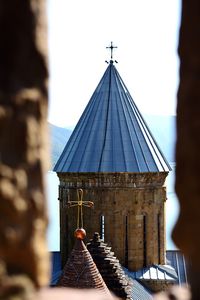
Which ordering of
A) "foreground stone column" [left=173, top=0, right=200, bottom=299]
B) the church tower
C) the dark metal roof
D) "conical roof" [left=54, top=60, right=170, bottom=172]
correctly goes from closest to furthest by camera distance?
"foreground stone column" [left=173, top=0, right=200, bottom=299] → the dark metal roof → the church tower → "conical roof" [left=54, top=60, right=170, bottom=172]

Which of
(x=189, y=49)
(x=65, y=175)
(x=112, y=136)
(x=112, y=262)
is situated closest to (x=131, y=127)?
(x=112, y=136)

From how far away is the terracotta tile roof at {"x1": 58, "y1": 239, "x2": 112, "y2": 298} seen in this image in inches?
344

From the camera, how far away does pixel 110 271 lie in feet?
36.0

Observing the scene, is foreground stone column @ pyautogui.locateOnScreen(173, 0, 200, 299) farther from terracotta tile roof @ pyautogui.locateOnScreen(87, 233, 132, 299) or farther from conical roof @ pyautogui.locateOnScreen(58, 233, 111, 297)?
terracotta tile roof @ pyautogui.locateOnScreen(87, 233, 132, 299)

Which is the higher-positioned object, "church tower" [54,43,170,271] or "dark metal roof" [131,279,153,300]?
"church tower" [54,43,170,271]

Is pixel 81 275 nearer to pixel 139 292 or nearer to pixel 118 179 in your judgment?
pixel 139 292

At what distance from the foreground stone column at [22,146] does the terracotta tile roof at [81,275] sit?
713 cm

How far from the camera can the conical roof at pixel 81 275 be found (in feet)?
28.7

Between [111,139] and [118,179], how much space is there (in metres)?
1.38

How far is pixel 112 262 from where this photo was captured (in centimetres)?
1135

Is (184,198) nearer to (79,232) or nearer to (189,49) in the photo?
(189,49)

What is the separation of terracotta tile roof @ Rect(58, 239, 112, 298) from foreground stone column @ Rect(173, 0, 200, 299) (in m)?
7.05

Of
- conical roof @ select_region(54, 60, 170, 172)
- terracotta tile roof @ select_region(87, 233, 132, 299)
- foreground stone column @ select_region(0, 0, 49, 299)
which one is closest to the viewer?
foreground stone column @ select_region(0, 0, 49, 299)

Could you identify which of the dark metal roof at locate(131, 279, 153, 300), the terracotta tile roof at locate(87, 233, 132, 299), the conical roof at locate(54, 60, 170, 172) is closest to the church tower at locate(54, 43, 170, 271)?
the conical roof at locate(54, 60, 170, 172)
